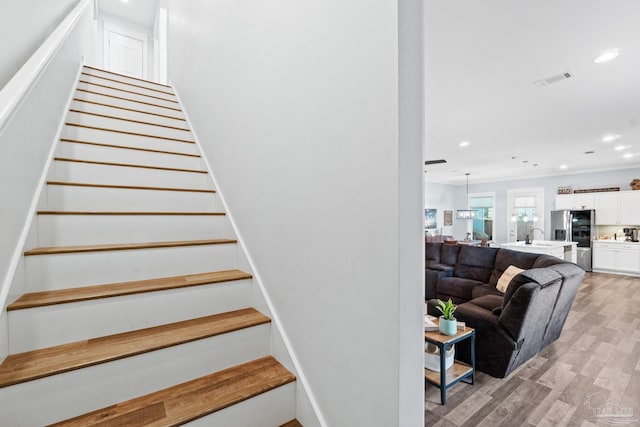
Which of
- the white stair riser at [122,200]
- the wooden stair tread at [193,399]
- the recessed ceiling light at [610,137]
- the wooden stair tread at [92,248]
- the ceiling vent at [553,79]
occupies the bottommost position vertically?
the wooden stair tread at [193,399]

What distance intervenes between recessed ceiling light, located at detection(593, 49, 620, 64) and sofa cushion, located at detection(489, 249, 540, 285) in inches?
91.2

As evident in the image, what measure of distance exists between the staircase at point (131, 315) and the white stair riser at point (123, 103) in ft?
2.80

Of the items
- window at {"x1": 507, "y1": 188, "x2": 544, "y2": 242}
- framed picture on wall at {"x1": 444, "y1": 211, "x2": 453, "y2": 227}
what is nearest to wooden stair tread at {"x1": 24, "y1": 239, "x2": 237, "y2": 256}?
window at {"x1": 507, "y1": 188, "x2": 544, "y2": 242}

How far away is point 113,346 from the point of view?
1290 millimetres

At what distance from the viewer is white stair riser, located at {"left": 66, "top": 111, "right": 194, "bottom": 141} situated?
259 cm

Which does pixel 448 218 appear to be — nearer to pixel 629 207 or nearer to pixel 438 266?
pixel 629 207

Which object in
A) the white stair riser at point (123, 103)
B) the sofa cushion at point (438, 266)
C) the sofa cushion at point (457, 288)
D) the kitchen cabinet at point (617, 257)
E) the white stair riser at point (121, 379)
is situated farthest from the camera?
the kitchen cabinet at point (617, 257)

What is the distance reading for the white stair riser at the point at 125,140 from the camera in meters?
2.38

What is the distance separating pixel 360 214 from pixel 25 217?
5.46 ft

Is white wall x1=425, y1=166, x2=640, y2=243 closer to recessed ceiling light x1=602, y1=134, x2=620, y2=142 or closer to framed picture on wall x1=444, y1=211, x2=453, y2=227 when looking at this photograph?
framed picture on wall x1=444, y1=211, x2=453, y2=227

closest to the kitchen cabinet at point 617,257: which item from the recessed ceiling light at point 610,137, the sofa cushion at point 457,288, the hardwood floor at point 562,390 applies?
the recessed ceiling light at point 610,137

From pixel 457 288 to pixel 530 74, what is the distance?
3076mm

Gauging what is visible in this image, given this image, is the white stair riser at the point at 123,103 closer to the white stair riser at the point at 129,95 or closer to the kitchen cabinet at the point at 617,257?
the white stair riser at the point at 129,95

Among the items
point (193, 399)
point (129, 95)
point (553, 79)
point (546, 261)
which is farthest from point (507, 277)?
point (129, 95)
